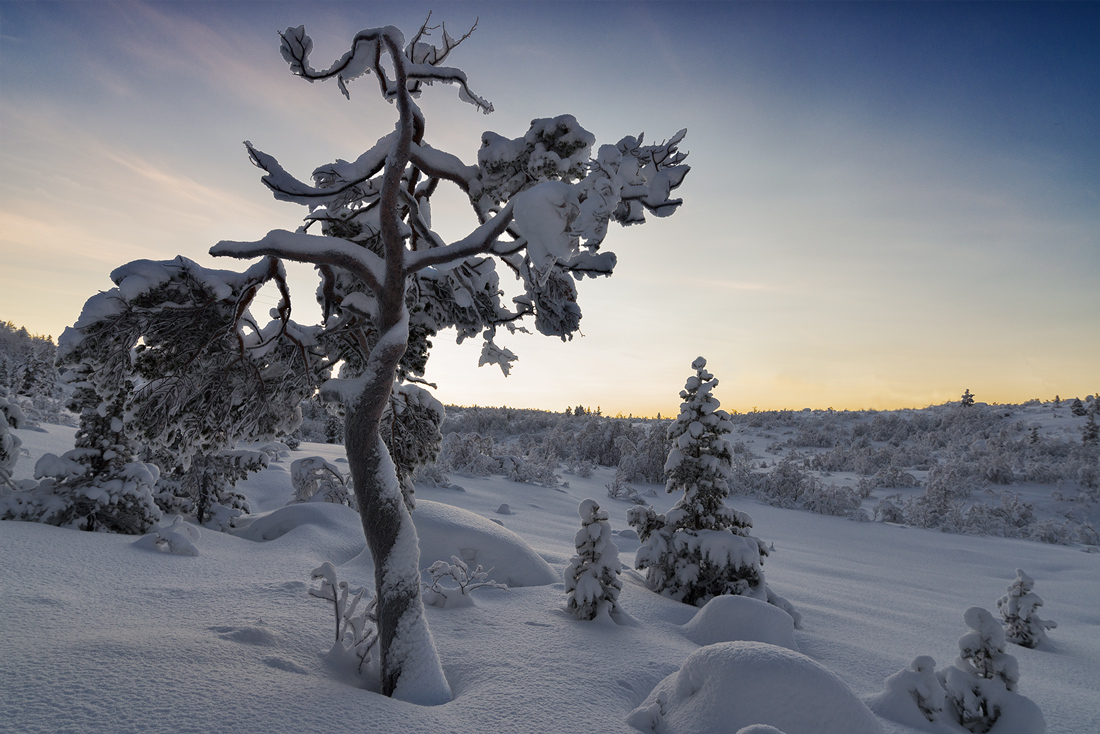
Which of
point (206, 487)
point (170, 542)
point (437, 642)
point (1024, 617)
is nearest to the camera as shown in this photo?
point (437, 642)

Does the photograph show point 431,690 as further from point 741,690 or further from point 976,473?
point 976,473

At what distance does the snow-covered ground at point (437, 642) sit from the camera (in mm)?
2881

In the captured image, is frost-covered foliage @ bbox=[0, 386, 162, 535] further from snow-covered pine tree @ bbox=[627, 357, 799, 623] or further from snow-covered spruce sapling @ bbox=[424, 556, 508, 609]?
snow-covered pine tree @ bbox=[627, 357, 799, 623]

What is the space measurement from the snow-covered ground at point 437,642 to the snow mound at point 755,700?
0.01 meters

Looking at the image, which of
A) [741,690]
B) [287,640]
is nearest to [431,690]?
[287,640]

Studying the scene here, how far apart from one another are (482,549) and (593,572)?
83.3 inches

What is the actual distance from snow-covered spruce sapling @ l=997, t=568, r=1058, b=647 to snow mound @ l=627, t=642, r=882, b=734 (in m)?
5.50

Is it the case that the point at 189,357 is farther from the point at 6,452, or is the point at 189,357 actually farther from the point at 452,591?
the point at 6,452

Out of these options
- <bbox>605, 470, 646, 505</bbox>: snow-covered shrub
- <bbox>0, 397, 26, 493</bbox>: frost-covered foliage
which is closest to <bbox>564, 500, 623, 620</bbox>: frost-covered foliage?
<bbox>0, 397, 26, 493</bbox>: frost-covered foliage

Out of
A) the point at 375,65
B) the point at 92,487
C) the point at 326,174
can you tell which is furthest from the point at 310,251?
the point at 92,487

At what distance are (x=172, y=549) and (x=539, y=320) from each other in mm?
5856

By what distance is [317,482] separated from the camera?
1041 centimetres

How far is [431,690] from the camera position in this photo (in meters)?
3.48

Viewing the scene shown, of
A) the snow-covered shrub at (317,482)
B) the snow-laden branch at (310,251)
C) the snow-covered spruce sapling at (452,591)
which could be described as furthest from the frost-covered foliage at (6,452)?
the snow-covered spruce sapling at (452,591)
